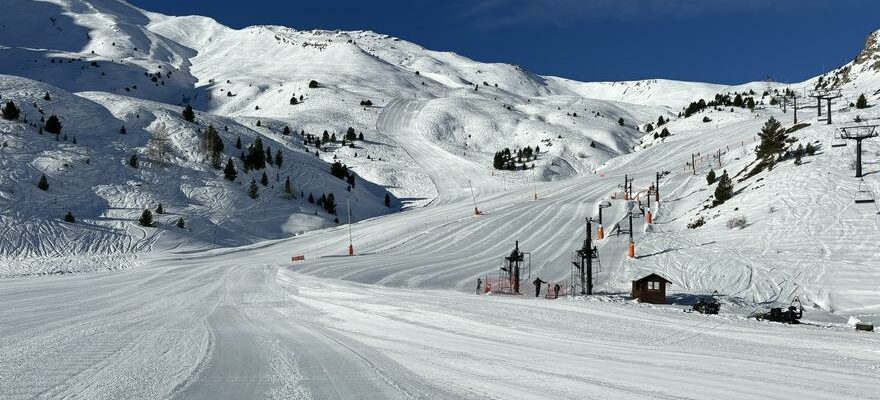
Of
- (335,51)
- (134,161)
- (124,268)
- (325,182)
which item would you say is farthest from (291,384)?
(335,51)

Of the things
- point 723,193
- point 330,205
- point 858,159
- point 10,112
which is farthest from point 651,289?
point 10,112

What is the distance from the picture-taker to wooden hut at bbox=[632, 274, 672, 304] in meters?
25.0

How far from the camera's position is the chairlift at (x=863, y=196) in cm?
3326

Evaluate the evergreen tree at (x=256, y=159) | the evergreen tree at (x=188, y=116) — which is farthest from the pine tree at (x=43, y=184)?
the evergreen tree at (x=188, y=116)

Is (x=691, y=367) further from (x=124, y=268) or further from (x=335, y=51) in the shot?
(x=335, y=51)

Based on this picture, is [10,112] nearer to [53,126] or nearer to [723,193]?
[53,126]

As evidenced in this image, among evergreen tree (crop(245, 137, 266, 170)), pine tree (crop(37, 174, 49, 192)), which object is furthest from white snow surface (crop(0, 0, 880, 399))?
evergreen tree (crop(245, 137, 266, 170))

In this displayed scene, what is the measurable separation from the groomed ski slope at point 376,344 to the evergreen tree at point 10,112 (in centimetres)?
2859

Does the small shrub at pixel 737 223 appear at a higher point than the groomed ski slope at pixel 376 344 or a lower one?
higher

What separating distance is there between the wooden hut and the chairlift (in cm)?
1634

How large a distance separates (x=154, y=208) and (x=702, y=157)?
5606 centimetres

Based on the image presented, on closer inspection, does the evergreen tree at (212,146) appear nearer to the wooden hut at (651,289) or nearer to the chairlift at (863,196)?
the wooden hut at (651,289)

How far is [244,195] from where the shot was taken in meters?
51.9

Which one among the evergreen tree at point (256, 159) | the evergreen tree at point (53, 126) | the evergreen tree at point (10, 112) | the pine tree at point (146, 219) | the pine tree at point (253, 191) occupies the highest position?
the evergreen tree at point (10, 112)
